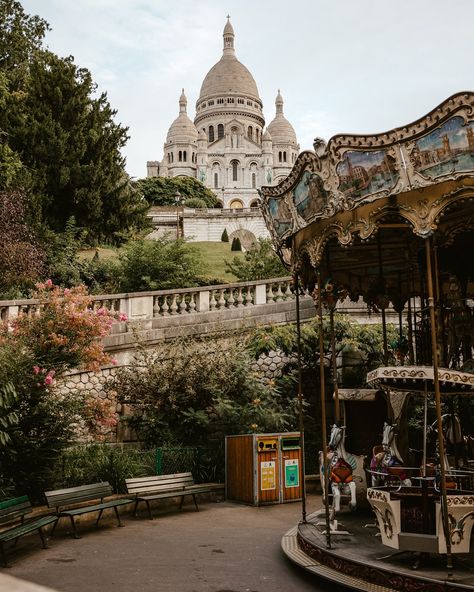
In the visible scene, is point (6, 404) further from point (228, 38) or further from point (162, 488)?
point (228, 38)

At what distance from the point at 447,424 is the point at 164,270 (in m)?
13.8

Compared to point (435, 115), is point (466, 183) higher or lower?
lower

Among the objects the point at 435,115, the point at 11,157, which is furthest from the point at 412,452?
the point at 11,157

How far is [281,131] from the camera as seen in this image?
11300 centimetres

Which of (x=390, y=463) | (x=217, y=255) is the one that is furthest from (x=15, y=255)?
(x=217, y=255)

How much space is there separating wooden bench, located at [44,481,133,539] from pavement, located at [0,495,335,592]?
0.26 m

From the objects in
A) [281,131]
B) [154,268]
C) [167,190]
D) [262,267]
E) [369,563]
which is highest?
[281,131]

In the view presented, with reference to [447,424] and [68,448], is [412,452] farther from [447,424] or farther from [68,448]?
[68,448]

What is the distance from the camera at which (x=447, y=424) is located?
8.75 meters

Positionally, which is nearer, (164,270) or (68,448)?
(68,448)

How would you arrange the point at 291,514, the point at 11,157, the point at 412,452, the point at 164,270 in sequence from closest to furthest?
the point at 412,452 → the point at 291,514 → the point at 164,270 → the point at 11,157

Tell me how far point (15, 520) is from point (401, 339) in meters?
6.41

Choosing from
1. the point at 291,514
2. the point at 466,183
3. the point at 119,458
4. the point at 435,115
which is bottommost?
the point at 291,514

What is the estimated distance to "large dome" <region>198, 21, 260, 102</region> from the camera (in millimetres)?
116631
